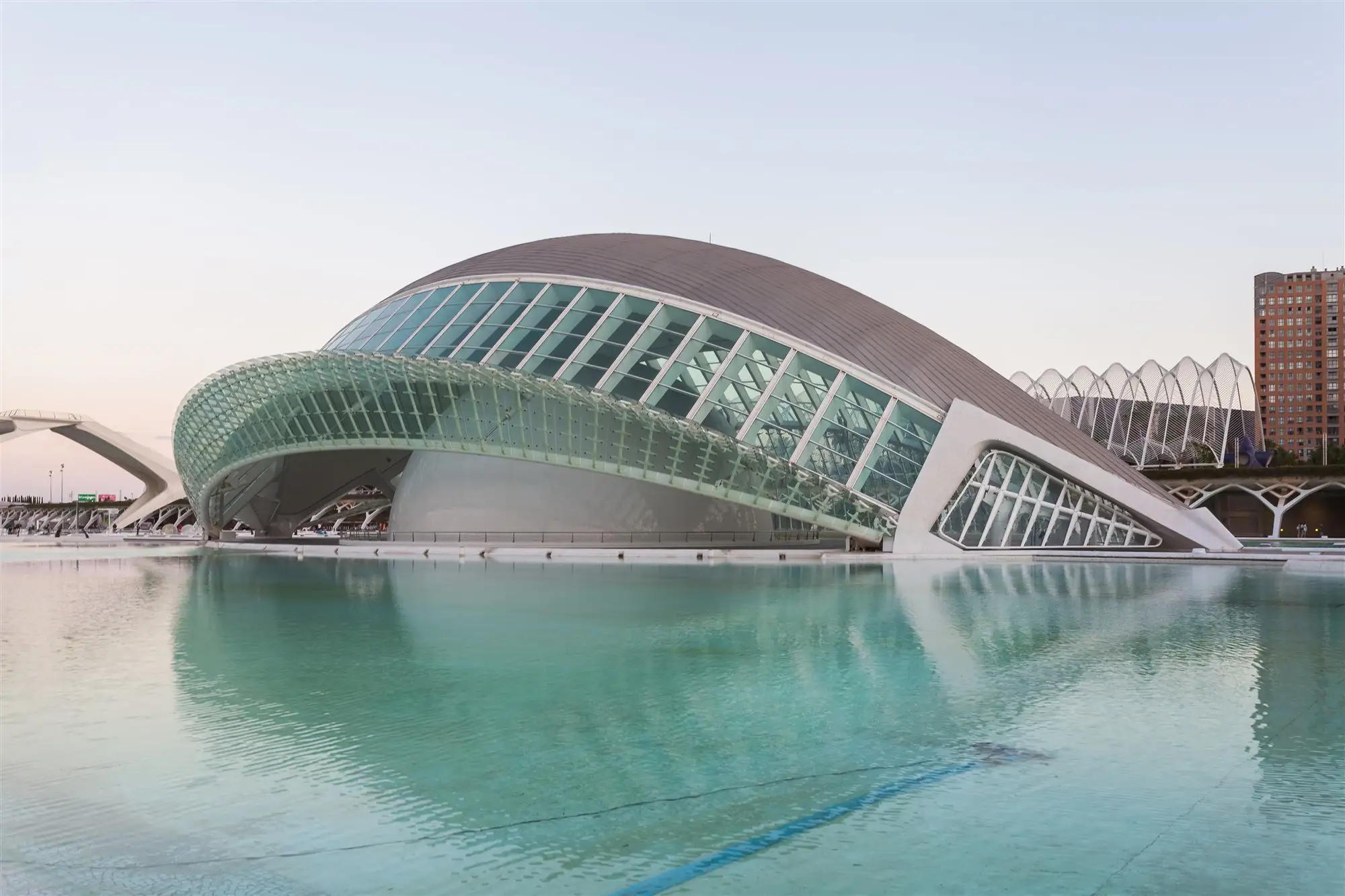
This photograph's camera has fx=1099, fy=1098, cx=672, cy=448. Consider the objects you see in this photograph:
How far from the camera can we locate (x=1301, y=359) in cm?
16512

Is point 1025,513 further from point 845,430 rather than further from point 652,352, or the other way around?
point 652,352

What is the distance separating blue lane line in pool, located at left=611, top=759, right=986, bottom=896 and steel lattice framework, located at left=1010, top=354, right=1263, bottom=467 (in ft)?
312

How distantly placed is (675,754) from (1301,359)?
183675 mm

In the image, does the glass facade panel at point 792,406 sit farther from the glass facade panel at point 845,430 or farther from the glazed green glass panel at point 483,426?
the glazed green glass panel at point 483,426

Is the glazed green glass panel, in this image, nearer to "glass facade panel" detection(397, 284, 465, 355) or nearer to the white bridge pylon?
"glass facade panel" detection(397, 284, 465, 355)

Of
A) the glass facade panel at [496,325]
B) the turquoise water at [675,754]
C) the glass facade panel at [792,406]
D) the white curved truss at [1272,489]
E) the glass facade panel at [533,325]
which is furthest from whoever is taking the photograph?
the white curved truss at [1272,489]

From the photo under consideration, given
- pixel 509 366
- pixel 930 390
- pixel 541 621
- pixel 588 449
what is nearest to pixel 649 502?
pixel 588 449

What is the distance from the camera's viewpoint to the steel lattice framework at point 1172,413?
9738 cm

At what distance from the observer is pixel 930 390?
123ft

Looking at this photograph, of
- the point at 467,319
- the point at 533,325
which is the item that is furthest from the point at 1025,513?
the point at 467,319

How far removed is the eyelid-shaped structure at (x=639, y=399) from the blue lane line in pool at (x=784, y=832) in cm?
2803

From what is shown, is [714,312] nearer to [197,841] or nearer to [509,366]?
[509,366]

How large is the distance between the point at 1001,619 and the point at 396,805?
40.7 ft

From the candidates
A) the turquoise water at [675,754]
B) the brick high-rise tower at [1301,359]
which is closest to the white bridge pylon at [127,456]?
the turquoise water at [675,754]
